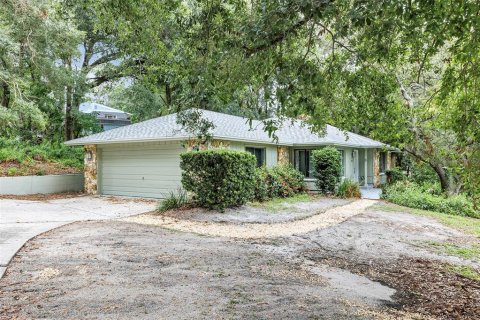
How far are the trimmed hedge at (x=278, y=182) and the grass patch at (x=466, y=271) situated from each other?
7933mm

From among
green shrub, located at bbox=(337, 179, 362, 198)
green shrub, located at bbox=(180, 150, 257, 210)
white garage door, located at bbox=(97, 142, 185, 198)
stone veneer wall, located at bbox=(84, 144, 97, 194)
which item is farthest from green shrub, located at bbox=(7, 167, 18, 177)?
green shrub, located at bbox=(337, 179, 362, 198)

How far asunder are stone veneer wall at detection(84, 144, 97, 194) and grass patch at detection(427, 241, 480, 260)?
1349 cm

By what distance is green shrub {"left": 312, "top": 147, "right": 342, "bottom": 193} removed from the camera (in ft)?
53.2

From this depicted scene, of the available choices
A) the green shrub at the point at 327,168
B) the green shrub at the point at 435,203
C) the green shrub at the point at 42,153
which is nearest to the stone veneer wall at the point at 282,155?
the green shrub at the point at 327,168

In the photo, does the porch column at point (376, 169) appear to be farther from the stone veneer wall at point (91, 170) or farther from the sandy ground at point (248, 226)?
the stone veneer wall at point (91, 170)

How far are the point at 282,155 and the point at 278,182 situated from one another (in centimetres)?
308

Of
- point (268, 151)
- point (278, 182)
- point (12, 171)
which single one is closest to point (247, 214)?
point (278, 182)

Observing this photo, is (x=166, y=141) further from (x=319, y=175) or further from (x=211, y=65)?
(x=211, y=65)

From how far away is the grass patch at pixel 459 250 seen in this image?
740 centimetres

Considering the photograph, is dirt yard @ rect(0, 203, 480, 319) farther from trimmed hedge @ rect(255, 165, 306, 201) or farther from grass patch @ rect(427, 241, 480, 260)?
trimmed hedge @ rect(255, 165, 306, 201)

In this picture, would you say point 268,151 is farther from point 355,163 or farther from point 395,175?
point 395,175

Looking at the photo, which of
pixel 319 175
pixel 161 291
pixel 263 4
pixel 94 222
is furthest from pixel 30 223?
pixel 319 175

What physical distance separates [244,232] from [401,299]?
4.54 metres

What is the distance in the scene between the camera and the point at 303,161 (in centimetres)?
1858
